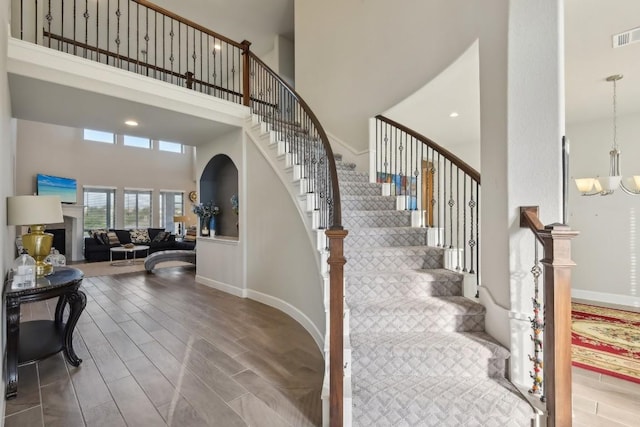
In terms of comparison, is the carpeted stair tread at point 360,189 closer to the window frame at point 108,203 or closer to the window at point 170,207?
the window frame at point 108,203

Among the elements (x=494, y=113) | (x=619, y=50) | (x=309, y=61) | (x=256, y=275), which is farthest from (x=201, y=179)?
(x=619, y=50)

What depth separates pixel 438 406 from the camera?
1742 mm

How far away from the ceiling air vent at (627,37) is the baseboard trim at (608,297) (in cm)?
393

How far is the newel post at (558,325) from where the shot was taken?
162cm

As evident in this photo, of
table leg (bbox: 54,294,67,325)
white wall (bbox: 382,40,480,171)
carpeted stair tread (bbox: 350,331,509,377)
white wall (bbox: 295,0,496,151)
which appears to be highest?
white wall (bbox: 295,0,496,151)

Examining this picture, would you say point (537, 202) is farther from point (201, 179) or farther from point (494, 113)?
point (201, 179)

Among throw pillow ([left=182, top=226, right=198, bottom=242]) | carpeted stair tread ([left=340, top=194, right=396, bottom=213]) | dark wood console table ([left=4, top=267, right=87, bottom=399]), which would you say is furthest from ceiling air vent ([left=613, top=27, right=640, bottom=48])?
throw pillow ([left=182, top=226, right=198, bottom=242])

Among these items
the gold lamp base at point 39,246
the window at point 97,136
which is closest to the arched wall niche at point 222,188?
the gold lamp base at point 39,246

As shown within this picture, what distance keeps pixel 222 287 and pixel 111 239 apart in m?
5.97

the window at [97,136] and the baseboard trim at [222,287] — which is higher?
the window at [97,136]

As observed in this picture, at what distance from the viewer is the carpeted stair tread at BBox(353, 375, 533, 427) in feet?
5.61

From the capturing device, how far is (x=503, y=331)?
2.13m

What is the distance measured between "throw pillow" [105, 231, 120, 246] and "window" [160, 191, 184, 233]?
209cm

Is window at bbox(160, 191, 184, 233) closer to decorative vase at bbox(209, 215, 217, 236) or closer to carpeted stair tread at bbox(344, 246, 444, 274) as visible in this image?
decorative vase at bbox(209, 215, 217, 236)
